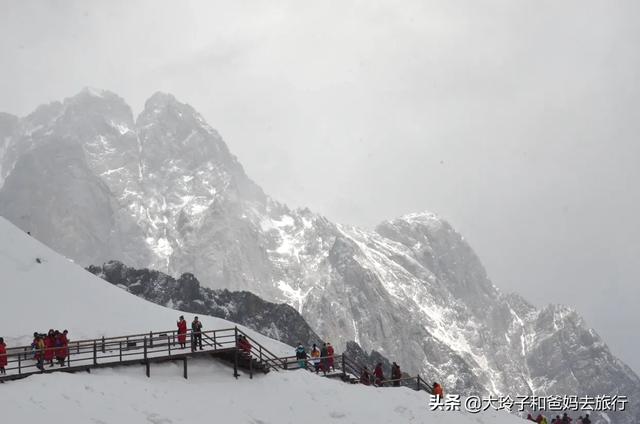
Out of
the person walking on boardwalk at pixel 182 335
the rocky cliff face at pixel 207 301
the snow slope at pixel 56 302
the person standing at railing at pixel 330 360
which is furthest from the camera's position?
the rocky cliff face at pixel 207 301

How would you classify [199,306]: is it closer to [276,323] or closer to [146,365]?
[276,323]

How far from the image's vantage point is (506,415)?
51.2 m

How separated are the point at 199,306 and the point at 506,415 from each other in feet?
429

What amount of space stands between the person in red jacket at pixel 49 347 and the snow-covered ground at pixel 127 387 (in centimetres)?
203

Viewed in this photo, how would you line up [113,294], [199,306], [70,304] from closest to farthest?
[70,304] < [113,294] < [199,306]

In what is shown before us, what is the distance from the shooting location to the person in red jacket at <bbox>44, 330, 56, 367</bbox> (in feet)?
133

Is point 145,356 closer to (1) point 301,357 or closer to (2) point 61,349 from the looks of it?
(2) point 61,349

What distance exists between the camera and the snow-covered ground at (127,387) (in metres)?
37.1

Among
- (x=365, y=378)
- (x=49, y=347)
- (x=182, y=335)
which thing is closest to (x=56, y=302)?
(x=182, y=335)

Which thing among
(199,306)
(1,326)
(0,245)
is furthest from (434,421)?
(199,306)

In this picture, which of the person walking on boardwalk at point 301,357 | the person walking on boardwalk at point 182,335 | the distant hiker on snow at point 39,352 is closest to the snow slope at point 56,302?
A: the distant hiker on snow at point 39,352

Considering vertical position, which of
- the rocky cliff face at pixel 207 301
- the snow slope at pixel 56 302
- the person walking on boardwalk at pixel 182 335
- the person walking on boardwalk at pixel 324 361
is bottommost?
the person walking on boardwalk at pixel 324 361

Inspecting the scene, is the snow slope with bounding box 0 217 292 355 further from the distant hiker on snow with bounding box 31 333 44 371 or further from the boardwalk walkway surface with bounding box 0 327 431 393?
the distant hiker on snow with bounding box 31 333 44 371

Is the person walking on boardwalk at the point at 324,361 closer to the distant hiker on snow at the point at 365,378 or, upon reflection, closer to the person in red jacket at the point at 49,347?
the distant hiker on snow at the point at 365,378
